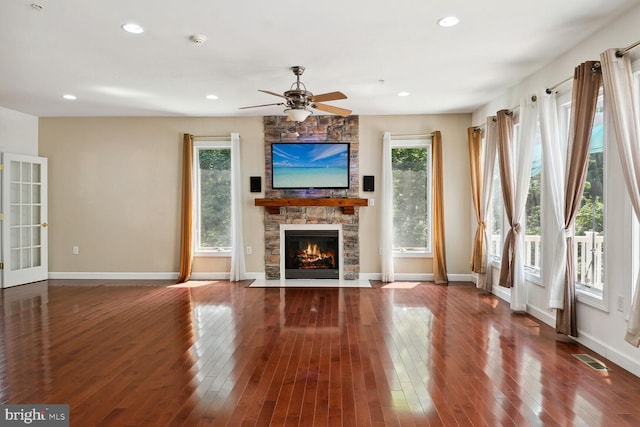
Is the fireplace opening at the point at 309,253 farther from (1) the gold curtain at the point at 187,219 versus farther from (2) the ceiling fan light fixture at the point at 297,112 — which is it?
(2) the ceiling fan light fixture at the point at 297,112

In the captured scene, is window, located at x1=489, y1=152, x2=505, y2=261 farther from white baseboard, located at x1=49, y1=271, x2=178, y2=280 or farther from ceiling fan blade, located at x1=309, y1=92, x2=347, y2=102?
white baseboard, located at x1=49, y1=271, x2=178, y2=280

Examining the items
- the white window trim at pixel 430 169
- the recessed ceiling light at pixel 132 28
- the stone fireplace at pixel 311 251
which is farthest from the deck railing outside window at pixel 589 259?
the recessed ceiling light at pixel 132 28

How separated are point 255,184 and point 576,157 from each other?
15.5 feet

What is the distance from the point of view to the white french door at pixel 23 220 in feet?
20.7

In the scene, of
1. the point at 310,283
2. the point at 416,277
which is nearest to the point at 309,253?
the point at 310,283

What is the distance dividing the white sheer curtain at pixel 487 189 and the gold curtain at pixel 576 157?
1.97 meters

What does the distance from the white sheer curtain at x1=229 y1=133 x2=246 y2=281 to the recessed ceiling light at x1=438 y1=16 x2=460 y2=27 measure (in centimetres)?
419

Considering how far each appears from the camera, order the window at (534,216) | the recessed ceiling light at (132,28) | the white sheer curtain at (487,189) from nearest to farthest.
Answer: the recessed ceiling light at (132,28) < the window at (534,216) < the white sheer curtain at (487,189)

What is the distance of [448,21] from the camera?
3.37 meters

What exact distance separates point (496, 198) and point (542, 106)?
199cm

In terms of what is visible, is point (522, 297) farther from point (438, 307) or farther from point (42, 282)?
point (42, 282)

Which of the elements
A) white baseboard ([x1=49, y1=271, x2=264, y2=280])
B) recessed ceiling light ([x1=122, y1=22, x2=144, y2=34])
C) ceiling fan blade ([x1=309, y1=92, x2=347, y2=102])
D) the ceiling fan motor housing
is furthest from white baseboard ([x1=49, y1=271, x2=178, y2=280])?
recessed ceiling light ([x1=122, y1=22, x2=144, y2=34])

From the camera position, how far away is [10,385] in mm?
2859

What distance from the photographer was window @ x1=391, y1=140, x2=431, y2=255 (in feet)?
→ 22.6
